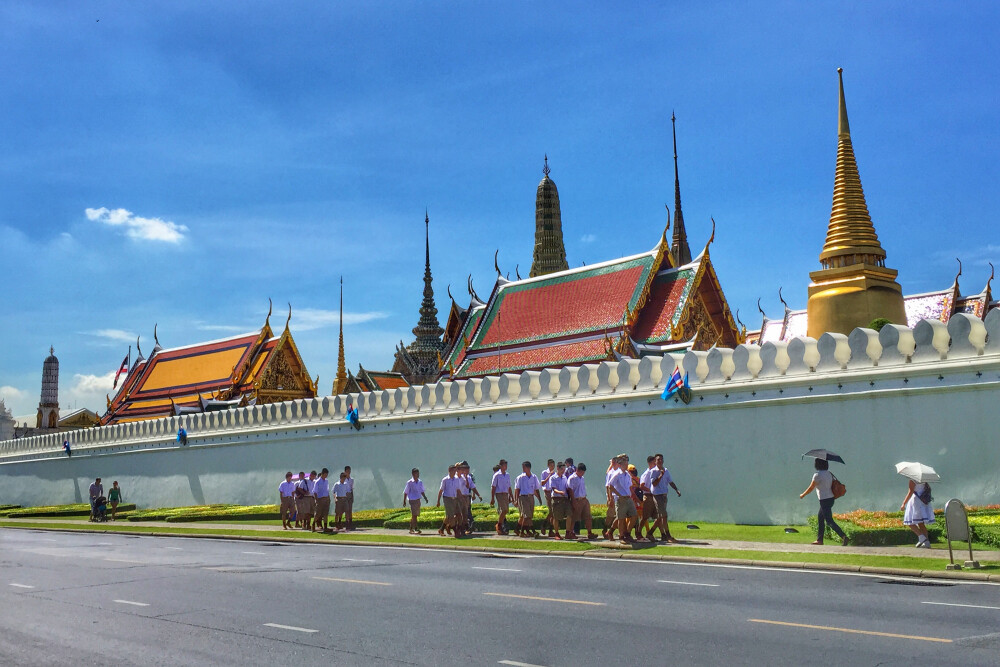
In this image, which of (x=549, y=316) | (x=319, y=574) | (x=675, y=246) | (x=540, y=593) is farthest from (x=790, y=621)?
(x=675, y=246)

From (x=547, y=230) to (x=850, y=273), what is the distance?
36.1 meters

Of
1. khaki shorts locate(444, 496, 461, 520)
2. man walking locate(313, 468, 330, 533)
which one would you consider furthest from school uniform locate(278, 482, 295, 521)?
khaki shorts locate(444, 496, 461, 520)

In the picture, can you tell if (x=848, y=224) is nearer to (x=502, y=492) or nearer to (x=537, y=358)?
(x=537, y=358)

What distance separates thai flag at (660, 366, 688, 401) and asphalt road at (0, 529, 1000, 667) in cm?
666

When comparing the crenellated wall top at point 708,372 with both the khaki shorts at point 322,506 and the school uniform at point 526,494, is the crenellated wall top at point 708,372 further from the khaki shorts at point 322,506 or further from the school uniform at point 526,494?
the khaki shorts at point 322,506

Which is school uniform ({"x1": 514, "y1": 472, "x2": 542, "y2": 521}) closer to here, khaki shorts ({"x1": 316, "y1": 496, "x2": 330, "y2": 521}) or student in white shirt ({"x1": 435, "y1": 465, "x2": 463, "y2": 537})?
student in white shirt ({"x1": 435, "y1": 465, "x2": 463, "y2": 537})

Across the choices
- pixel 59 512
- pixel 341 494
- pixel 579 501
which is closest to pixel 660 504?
pixel 579 501

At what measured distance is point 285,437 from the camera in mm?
32531

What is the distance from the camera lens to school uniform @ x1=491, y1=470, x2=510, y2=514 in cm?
2047

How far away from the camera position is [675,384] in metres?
21.3

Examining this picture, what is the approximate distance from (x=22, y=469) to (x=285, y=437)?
23.4 meters

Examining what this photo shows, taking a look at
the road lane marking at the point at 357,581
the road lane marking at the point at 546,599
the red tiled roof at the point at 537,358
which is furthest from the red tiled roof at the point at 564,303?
the road lane marking at the point at 546,599

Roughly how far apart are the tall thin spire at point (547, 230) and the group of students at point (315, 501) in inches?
1421

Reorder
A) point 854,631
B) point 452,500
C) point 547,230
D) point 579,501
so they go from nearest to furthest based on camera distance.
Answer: point 854,631
point 579,501
point 452,500
point 547,230
